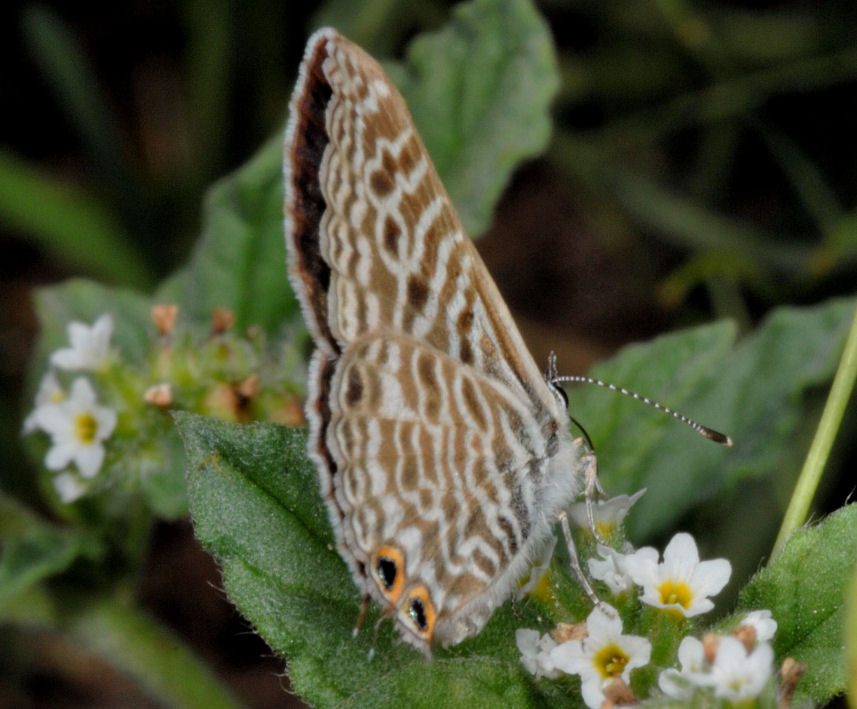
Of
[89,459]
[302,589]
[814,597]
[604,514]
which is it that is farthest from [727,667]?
[89,459]

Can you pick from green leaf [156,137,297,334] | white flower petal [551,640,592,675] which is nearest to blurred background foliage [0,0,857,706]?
green leaf [156,137,297,334]

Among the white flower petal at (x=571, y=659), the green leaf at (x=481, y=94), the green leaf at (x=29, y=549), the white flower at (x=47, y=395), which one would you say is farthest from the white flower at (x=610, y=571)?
the white flower at (x=47, y=395)

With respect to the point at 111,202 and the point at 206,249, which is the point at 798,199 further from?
the point at 111,202

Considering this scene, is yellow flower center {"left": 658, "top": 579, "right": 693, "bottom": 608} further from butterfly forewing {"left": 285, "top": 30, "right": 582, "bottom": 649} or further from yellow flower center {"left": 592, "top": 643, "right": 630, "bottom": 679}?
butterfly forewing {"left": 285, "top": 30, "right": 582, "bottom": 649}

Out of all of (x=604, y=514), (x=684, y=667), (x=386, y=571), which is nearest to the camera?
(x=684, y=667)

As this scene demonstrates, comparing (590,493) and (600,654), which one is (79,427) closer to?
(590,493)
